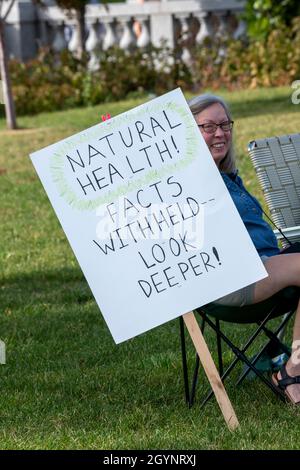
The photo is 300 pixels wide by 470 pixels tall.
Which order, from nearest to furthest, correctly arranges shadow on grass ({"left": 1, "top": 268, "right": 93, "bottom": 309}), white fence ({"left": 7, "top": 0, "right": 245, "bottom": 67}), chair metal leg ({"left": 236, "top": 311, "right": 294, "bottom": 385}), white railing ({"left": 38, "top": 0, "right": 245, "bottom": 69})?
chair metal leg ({"left": 236, "top": 311, "right": 294, "bottom": 385}) < shadow on grass ({"left": 1, "top": 268, "right": 93, "bottom": 309}) < white railing ({"left": 38, "top": 0, "right": 245, "bottom": 69}) < white fence ({"left": 7, "top": 0, "right": 245, "bottom": 67})

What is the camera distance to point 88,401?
19.7 feet

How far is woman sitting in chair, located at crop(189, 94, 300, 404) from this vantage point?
18.2ft

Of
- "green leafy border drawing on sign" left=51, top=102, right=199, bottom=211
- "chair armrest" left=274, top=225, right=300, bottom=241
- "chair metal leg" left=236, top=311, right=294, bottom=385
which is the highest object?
"green leafy border drawing on sign" left=51, top=102, right=199, bottom=211

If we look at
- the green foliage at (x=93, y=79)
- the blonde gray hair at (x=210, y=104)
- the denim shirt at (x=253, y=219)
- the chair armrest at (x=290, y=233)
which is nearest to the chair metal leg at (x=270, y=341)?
the denim shirt at (x=253, y=219)

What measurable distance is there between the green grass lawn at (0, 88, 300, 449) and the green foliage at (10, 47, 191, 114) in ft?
24.9

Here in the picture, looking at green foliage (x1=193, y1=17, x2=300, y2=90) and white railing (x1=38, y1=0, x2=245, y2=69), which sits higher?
white railing (x1=38, y1=0, x2=245, y2=69)

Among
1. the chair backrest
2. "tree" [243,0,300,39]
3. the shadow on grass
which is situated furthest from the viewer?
"tree" [243,0,300,39]

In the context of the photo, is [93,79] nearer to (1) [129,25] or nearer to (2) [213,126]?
(1) [129,25]

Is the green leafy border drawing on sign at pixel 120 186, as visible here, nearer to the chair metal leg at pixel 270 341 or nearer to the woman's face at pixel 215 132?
the woman's face at pixel 215 132

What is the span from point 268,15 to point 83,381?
43.0ft

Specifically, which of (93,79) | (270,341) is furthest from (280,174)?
(93,79)

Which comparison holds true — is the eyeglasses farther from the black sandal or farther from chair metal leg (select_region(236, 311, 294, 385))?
the black sandal

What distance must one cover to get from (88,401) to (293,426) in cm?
107

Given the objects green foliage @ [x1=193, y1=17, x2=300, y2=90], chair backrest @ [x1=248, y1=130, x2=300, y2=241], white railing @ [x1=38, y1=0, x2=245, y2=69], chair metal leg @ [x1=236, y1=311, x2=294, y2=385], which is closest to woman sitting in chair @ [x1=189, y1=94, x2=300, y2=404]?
chair metal leg @ [x1=236, y1=311, x2=294, y2=385]
